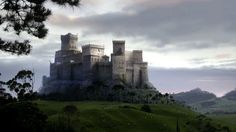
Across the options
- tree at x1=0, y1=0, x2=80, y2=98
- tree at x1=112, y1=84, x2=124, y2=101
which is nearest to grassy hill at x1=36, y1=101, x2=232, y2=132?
tree at x1=112, y1=84, x2=124, y2=101

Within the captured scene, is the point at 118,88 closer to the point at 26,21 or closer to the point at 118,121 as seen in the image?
the point at 118,121

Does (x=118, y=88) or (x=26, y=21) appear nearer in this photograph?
(x=26, y=21)

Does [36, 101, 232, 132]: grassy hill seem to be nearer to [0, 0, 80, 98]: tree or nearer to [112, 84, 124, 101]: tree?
[112, 84, 124, 101]: tree

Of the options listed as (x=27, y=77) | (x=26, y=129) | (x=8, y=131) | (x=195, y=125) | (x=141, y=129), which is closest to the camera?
(x=8, y=131)

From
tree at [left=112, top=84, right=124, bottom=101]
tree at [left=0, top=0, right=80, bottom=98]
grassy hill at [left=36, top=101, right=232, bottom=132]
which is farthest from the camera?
tree at [left=112, top=84, right=124, bottom=101]

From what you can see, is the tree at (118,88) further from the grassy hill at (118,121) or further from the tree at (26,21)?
the tree at (26,21)

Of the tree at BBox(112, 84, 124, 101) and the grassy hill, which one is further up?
the tree at BBox(112, 84, 124, 101)

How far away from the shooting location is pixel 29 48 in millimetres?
31031

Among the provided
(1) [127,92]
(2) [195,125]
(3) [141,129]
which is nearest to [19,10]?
(3) [141,129]

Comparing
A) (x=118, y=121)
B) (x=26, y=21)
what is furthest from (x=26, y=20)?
(x=118, y=121)

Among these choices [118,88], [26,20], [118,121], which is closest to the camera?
[26,20]

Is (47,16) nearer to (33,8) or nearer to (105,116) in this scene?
(33,8)

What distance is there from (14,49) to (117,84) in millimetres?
165713

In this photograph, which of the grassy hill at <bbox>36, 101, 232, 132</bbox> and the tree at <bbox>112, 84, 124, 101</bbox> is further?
the tree at <bbox>112, 84, 124, 101</bbox>
